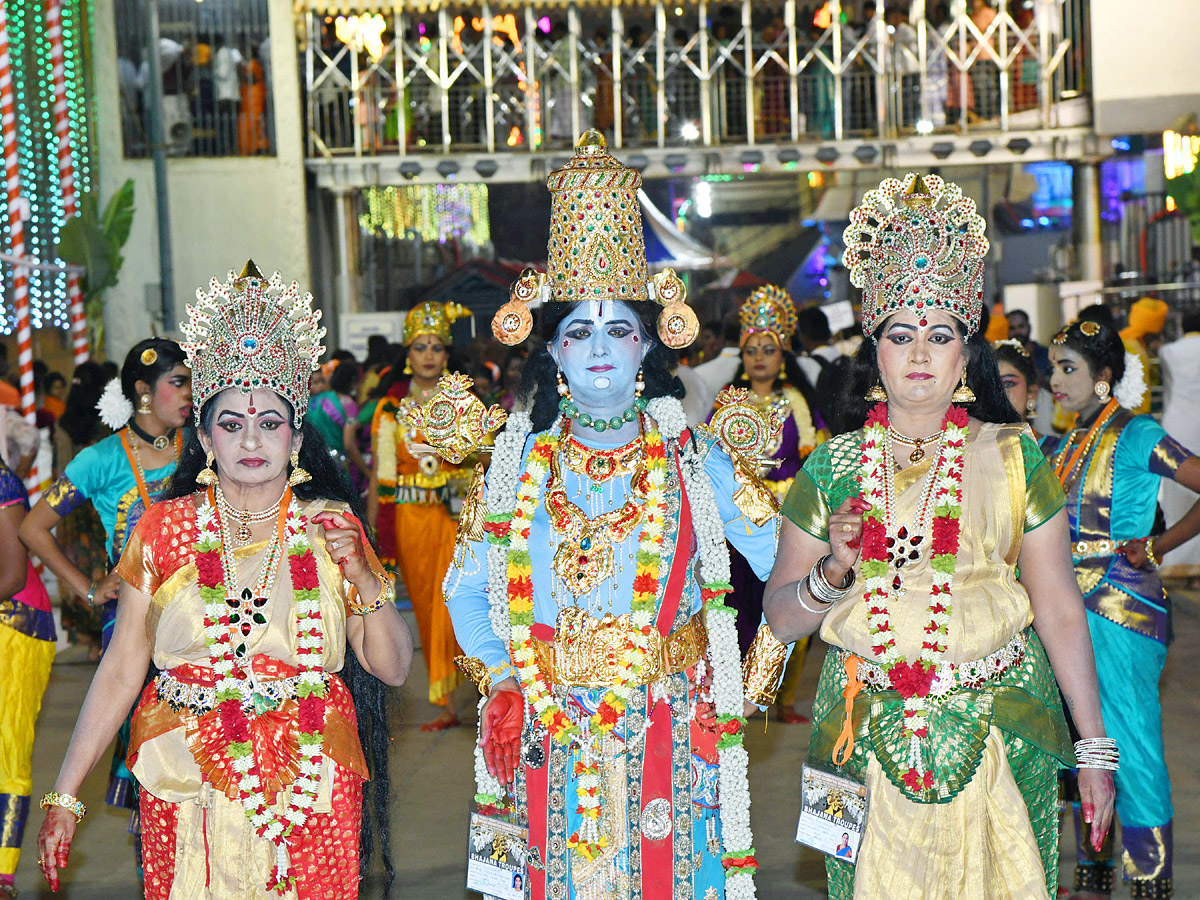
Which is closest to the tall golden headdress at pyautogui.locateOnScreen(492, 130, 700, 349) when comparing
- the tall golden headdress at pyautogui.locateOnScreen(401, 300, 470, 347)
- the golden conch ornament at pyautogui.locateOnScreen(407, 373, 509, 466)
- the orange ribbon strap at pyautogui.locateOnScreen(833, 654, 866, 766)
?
the golden conch ornament at pyautogui.locateOnScreen(407, 373, 509, 466)

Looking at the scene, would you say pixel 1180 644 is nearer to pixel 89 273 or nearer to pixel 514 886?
pixel 514 886

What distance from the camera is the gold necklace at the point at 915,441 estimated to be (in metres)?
3.21

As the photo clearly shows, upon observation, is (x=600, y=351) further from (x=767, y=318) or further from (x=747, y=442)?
(x=767, y=318)

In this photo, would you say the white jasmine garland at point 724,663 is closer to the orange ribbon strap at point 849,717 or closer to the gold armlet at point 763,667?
the gold armlet at point 763,667

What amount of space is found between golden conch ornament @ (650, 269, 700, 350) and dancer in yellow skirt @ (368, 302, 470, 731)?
13.0 ft

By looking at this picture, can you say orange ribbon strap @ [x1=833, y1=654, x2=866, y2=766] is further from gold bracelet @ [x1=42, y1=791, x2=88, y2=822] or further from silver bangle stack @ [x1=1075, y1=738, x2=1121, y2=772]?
gold bracelet @ [x1=42, y1=791, x2=88, y2=822]

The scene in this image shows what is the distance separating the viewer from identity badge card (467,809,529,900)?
11.2ft

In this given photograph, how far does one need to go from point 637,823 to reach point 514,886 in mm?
340

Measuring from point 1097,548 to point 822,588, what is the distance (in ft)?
7.06

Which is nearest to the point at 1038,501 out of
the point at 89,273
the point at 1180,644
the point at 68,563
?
the point at 68,563

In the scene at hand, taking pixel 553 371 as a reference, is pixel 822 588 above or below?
below

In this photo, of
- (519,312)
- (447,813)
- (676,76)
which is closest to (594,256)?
(519,312)

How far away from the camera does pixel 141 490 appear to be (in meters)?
5.02

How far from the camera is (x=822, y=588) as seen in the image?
9.98ft
